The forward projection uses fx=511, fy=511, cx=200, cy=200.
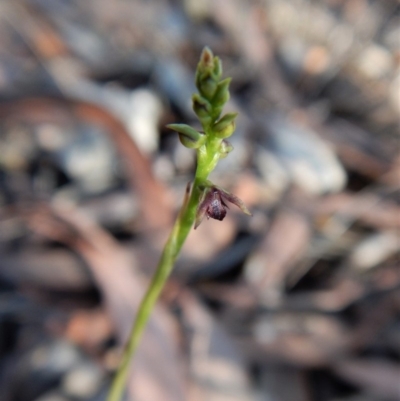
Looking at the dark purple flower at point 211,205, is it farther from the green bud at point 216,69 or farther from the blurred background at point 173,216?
the blurred background at point 173,216

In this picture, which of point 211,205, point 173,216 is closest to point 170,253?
point 211,205

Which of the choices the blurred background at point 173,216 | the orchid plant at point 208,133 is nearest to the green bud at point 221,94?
the orchid plant at point 208,133

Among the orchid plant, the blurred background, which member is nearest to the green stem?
the orchid plant

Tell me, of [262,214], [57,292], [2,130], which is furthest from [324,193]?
[2,130]

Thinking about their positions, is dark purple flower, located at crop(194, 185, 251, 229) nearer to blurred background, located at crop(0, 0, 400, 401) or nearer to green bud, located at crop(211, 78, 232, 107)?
green bud, located at crop(211, 78, 232, 107)

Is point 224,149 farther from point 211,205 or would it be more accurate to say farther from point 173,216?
point 173,216
